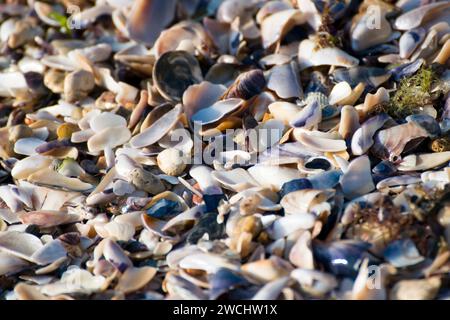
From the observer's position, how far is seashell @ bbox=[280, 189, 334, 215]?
1.56 meters

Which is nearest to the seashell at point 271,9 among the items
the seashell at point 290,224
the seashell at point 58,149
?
the seashell at point 58,149

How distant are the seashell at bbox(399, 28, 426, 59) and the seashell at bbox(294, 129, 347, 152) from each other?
0.41m

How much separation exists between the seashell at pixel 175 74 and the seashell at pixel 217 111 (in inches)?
4.8

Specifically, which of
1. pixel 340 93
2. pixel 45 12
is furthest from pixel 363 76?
pixel 45 12

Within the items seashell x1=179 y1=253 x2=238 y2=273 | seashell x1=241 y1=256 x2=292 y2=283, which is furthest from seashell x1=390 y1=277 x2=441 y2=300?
seashell x1=179 y1=253 x2=238 y2=273

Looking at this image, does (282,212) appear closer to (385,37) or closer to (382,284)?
(382,284)

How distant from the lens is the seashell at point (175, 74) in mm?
2021

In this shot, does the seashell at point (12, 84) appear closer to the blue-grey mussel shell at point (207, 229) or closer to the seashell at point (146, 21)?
the seashell at point (146, 21)

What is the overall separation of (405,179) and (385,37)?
1.92ft

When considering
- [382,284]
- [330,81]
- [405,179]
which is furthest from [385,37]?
[382,284]

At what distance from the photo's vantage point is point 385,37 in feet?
6.71

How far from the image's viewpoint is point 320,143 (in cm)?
175

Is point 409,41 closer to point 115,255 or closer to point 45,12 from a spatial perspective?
point 115,255

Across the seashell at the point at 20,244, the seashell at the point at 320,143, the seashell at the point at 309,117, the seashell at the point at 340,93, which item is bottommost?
the seashell at the point at 20,244
